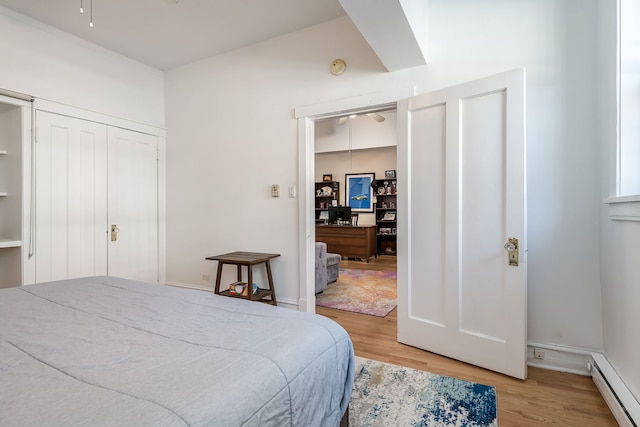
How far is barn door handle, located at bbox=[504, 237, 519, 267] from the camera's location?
2.09 m

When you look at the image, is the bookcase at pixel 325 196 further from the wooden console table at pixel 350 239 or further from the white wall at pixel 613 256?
the white wall at pixel 613 256

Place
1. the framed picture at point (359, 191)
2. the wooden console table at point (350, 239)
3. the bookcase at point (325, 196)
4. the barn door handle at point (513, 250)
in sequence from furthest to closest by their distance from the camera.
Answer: the bookcase at point (325, 196) → the framed picture at point (359, 191) → the wooden console table at point (350, 239) → the barn door handle at point (513, 250)

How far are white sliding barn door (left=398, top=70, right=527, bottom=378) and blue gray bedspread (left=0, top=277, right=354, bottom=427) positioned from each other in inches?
54.0

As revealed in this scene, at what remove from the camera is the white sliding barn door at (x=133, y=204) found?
364cm

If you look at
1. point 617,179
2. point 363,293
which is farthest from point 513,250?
point 363,293

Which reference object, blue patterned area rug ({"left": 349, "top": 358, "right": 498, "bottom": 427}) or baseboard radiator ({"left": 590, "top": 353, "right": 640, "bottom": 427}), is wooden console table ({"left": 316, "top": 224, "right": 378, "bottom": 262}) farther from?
baseboard radiator ({"left": 590, "top": 353, "right": 640, "bottom": 427})

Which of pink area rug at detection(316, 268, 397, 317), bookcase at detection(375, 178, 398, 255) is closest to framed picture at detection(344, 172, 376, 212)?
bookcase at detection(375, 178, 398, 255)

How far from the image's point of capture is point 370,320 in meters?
3.25

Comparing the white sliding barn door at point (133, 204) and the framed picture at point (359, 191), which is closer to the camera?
the white sliding barn door at point (133, 204)

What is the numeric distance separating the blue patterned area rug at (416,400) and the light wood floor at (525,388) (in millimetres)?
96

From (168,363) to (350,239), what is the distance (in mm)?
6289

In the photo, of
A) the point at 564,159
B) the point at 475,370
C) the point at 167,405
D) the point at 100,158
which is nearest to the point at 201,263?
the point at 100,158

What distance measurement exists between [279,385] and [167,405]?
309 mm

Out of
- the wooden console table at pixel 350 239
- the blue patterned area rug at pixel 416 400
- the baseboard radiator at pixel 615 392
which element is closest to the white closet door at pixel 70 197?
the blue patterned area rug at pixel 416 400
